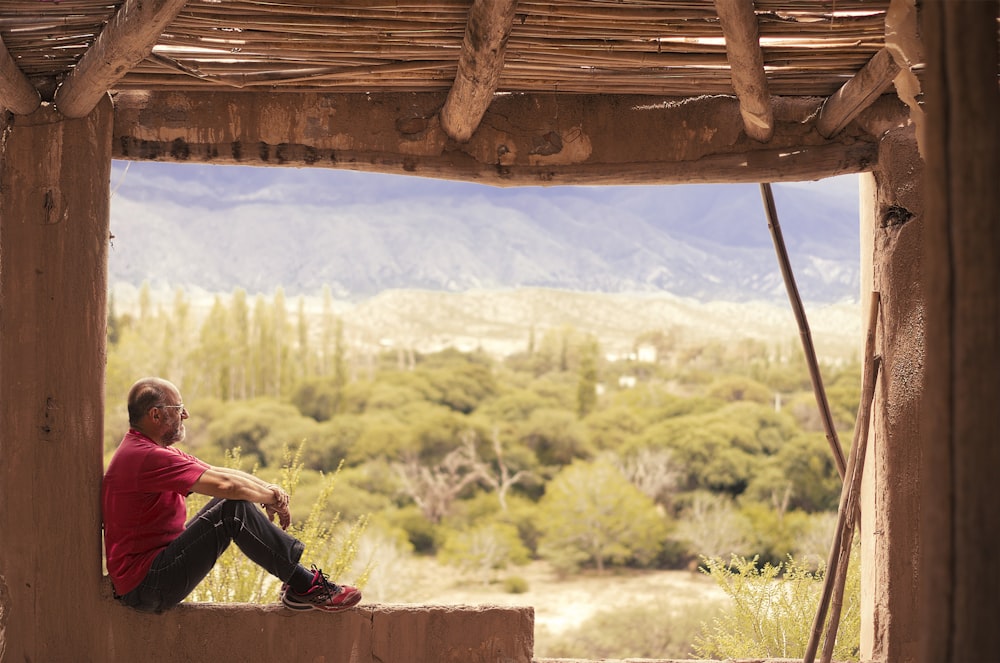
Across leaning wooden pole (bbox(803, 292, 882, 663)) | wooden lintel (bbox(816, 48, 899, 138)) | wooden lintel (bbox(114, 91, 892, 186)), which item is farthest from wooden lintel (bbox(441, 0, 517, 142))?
leaning wooden pole (bbox(803, 292, 882, 663))

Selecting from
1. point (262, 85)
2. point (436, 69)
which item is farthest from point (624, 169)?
point (262, 85)

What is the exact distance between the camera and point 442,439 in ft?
52.4

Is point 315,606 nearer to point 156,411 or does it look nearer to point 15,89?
point 156,411

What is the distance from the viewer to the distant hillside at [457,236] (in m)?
20.1

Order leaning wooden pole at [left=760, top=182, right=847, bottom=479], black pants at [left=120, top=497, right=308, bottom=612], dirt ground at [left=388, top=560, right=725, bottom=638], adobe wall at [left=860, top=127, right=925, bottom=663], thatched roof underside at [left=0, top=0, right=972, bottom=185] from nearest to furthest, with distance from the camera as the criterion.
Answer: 1. thatched roof underside at [left=0, top=0, right=972, bottom=185]
2. black pants at [left=120, top=497, right=308, bottom=612]
3. adobe wall at [left=860, top=127, right=925, bottom=663]
4. leaning wooden pole at [left=760, top=182, right=847, bottom=479]
5. dirt ground at [left=388, top=560, right=725, bottom=638]

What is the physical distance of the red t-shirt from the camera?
2910 mm

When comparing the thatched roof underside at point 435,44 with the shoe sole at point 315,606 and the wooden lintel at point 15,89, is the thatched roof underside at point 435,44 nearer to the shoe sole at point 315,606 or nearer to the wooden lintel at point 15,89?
the wooden lintel at point 15,89

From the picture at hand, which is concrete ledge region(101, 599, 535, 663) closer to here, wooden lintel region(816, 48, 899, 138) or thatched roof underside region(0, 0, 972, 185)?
thatched roof underside region(0, 0, 972, 185)

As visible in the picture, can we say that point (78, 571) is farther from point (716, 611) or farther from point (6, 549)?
point (716, 611)

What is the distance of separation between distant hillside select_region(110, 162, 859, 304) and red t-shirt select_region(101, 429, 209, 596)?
667 inches

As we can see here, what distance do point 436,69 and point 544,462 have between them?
13268mm

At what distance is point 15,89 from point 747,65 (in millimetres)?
2203

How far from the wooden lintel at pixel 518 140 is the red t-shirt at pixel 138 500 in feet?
3.31

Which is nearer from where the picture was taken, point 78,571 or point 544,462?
point 78,571
